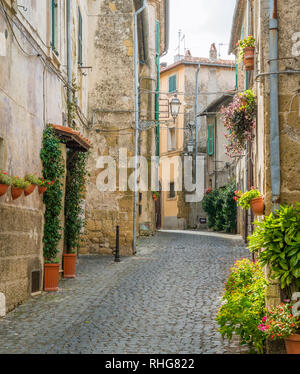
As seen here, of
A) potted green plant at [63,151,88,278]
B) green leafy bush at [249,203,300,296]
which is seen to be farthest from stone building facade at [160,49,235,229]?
green leafy bush at [249,203,300,296]

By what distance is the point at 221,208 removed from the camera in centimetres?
2552

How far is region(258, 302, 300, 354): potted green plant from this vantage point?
496cm

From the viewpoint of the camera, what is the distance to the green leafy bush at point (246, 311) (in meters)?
5.42

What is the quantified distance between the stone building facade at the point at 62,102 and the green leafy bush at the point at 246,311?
3183mm

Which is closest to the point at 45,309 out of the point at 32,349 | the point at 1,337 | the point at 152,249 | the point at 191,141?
the point at 1,337

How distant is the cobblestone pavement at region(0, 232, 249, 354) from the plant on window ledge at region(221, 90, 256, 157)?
8.68ft

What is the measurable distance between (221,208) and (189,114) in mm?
9072

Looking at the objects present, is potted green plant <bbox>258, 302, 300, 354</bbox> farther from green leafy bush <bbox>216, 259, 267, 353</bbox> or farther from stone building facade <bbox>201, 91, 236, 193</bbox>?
stone building facade <bbox>201, 91, 236, 193</bbox>

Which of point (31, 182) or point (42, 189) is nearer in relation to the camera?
point (31, 182)

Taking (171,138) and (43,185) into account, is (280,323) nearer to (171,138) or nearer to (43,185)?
(43,185)

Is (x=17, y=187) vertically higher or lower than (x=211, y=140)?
lower

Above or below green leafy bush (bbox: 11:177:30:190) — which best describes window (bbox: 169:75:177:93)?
above

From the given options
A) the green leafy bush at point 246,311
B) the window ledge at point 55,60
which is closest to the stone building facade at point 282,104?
the green leafy bush at point 246,311

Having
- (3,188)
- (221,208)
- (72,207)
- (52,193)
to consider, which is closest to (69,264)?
(72,207)
